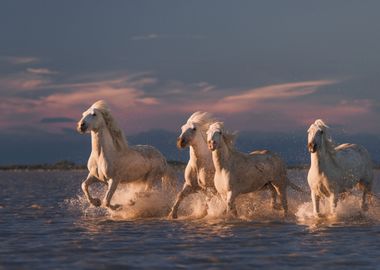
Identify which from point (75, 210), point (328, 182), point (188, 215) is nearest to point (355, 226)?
point (328, 182)

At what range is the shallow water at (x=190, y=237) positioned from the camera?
36.2ft

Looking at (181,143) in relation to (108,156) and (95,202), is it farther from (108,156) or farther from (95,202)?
(95,202)

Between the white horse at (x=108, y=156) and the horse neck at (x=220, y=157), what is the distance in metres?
2.51

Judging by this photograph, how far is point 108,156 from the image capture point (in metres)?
18.0

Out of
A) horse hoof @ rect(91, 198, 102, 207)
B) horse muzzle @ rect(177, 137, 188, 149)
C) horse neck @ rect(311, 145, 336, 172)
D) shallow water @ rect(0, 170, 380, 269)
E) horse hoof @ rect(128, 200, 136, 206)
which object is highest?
horse muzzle @ rect(177, 137, 188, 149)

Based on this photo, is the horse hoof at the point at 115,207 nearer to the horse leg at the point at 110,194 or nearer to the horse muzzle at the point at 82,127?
the horse leg at the point at 110,194

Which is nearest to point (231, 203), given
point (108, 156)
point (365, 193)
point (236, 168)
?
point (236, 168)

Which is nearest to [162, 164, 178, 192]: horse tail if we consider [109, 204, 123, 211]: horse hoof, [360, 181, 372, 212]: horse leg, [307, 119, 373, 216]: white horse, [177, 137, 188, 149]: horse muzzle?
[109, 204, 123, 211]: horse hoof

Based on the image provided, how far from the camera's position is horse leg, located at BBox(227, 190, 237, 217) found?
16536mm

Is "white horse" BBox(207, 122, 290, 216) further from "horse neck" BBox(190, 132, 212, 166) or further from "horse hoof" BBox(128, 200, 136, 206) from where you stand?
"horse hoof" BBox(128, 200, 136, 206)

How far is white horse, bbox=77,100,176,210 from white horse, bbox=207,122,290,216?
251 centimetres

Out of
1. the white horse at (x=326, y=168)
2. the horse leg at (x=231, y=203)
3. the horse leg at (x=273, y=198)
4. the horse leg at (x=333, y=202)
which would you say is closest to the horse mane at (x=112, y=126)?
the horse leg at (x=231, y=203)

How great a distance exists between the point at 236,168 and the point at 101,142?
324cm

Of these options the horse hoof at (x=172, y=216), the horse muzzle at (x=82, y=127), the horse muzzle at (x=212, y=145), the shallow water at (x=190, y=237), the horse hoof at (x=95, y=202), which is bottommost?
the shallow water at (x=190, y=237)
